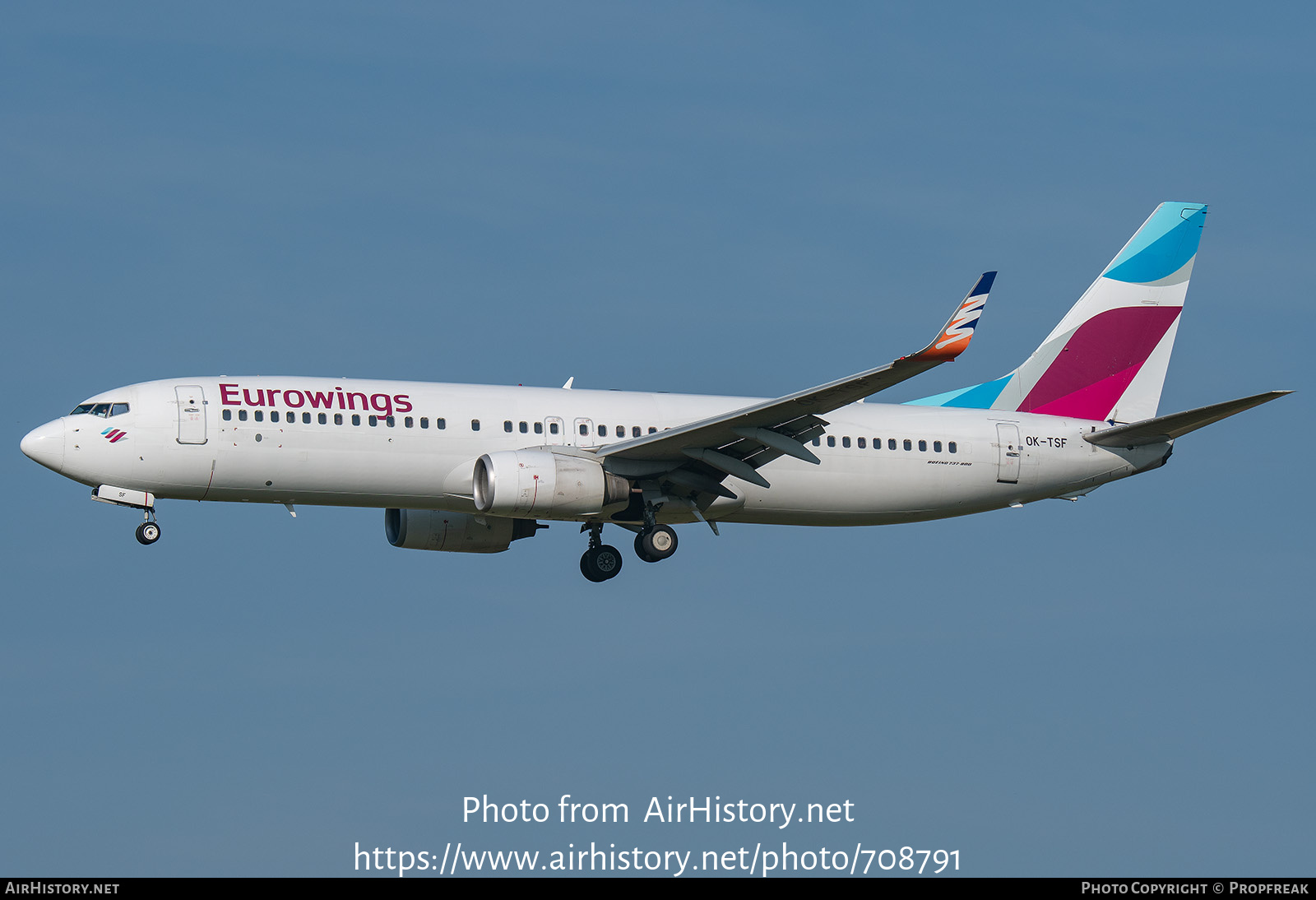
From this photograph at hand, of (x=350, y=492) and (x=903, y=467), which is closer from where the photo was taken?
(x=350, y=492)

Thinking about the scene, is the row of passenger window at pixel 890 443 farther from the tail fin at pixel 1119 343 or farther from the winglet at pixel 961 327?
the winglet at pixel 961 327

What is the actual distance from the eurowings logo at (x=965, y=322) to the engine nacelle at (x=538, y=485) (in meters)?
9.67

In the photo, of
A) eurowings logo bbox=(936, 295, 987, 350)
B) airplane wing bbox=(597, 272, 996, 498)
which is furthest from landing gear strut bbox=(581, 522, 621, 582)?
eurowings logo bbox=(936, 295, 987, 350)

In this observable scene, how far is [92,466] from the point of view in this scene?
39.4 m

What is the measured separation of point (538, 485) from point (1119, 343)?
60.4ft

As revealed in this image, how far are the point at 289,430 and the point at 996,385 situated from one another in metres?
19.8

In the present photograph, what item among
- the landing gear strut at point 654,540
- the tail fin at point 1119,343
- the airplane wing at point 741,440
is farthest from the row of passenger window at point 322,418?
the tail fin at point 1119,343

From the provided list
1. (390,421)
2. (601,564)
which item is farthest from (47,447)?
(601,564)

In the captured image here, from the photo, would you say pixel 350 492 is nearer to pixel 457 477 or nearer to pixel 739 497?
pixel 457 477

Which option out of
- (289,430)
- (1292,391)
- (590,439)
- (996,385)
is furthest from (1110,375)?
(289,430)

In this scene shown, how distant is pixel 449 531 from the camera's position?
44.9m

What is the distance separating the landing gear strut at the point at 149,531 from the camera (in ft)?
131

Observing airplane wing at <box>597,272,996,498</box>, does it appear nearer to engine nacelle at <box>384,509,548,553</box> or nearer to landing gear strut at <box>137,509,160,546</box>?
engine nacelle at <box>384,509,548,553</box>

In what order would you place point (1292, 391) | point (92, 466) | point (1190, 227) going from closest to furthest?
point (1292, 391), point (92, 466), point (1190, 227)
